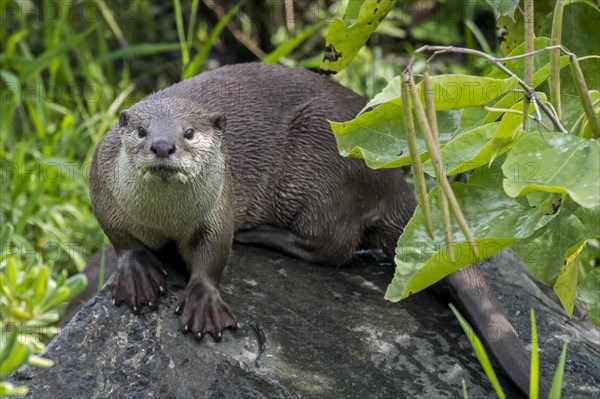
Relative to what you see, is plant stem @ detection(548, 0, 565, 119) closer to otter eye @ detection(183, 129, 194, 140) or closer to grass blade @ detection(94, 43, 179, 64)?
otter eye @ detection(183, 129, 194, 140)

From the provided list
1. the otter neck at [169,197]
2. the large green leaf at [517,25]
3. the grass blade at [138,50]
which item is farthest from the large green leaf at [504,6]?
the grass blade at [138,50]

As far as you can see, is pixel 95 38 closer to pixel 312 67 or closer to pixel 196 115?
pixel 312 67

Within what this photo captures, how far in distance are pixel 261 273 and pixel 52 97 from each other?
5.66 feet

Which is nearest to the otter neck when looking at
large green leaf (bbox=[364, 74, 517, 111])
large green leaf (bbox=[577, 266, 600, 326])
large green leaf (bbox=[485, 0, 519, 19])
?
large green leaf (bbox=[364, 74, 517, 111])

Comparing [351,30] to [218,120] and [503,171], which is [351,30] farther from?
[503,171]

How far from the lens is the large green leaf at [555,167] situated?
1621 mm

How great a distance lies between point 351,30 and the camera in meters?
2.47

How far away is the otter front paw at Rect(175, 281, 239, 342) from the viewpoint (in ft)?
6.98

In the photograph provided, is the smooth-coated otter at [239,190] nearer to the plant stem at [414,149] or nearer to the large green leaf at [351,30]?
the large green leaf at [351,30]

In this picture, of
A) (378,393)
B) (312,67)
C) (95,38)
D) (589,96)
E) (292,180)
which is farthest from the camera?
(95,38)

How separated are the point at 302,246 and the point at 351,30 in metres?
0.59

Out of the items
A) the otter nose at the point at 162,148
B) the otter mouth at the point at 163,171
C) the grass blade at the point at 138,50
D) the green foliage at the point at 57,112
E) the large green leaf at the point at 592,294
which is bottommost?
the green foliage at the point at 57,112

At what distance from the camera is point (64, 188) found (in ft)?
11.4

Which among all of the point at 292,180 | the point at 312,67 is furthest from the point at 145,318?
the point at 312,67
